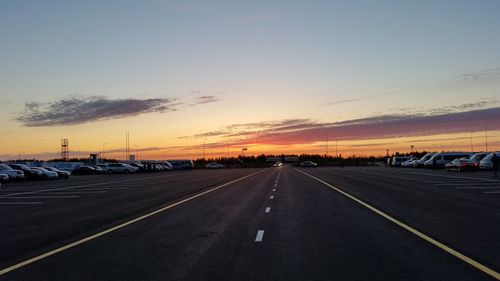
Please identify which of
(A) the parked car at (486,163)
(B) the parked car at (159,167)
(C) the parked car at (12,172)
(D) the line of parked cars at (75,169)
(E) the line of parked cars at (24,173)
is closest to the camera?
(E) the line of parked cars at (24,173)

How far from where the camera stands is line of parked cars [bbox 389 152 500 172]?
57.3 meters

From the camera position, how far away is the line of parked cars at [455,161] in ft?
188

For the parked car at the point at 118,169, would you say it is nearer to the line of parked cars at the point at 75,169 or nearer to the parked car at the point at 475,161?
the line of parked cars at the point at 75,169

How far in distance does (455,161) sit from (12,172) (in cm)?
4400

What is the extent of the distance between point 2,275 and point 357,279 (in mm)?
5163

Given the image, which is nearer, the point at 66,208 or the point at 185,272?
the point at 185,272

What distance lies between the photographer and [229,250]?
10.4 m

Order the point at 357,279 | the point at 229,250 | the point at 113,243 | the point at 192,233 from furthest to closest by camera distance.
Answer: the point at 192,233, the point at 113,243, the point at 229,250, the point at 357,279

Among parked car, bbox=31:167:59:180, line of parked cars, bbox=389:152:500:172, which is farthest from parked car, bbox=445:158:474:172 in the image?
parked car, bbox=31:167:59:180

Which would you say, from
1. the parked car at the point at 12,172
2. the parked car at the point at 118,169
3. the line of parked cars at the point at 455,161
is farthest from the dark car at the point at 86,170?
the line of parked cars at the point at 455,161

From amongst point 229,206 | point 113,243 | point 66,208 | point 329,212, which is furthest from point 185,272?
point 66,208

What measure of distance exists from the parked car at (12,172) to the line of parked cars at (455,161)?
43.0 meters

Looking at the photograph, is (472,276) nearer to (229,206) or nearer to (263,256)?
(263,256)

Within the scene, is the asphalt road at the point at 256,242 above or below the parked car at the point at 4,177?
below
